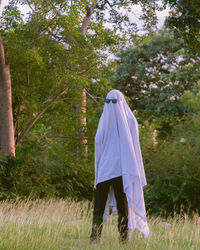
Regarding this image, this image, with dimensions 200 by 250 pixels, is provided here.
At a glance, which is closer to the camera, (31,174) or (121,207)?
(121,207)

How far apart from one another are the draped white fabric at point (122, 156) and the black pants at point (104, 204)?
10 centimetres

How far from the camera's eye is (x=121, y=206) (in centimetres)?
556

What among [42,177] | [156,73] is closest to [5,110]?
[42,177]

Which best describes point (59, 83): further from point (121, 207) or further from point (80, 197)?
point (121, 207)

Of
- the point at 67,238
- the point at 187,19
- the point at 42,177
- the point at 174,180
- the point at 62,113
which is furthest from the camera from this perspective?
the point at 62,113

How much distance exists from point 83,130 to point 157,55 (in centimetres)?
1796

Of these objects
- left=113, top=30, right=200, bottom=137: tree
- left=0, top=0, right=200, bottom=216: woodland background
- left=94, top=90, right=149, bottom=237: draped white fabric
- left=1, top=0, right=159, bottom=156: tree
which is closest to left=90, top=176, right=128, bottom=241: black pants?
left=94, top=90, right=149, bottom=237: draped white fabric

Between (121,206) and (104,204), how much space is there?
0.24 metres

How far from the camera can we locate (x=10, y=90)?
440 inches

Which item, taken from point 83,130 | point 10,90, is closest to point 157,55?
point 83,130

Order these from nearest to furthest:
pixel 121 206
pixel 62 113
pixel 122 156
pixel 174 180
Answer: pixel 122 156, pixel 121 206, pixel 174 180, pixel 62 113

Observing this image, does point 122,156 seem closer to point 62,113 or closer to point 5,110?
point 5,110

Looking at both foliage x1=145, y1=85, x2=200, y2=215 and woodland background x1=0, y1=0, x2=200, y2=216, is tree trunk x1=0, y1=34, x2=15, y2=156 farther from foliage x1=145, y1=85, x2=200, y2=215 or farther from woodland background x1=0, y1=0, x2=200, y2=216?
foliage x1=145, y1=85, x2=200, y2=215

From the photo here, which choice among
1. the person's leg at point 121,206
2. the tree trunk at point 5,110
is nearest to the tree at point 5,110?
the tree trunk at point 5,110
